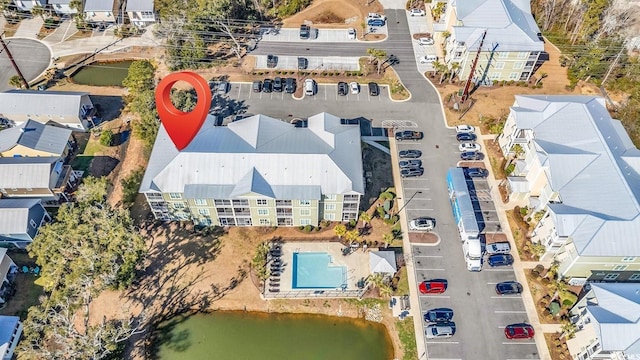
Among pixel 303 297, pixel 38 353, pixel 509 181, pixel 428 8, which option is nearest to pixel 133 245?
pixel 38 353

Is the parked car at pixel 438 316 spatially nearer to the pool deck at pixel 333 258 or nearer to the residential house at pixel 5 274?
the pool deck at pixel 333 258

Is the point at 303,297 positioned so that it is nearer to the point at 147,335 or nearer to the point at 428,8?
the point at 147,335

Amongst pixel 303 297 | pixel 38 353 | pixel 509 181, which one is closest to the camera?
pixel 38 353

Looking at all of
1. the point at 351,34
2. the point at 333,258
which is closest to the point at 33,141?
the point at 333,258

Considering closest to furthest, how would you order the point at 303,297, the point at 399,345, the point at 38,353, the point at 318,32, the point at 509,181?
the point at 38,353, the point at 399,345, the point at 303,297, the point at 509,181, the point at 318,32

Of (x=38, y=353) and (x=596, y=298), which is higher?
(x=596, y=298)

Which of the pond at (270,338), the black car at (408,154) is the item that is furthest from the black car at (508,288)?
the black car at (408,154)

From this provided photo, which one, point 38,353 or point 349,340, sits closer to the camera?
point 38,353
